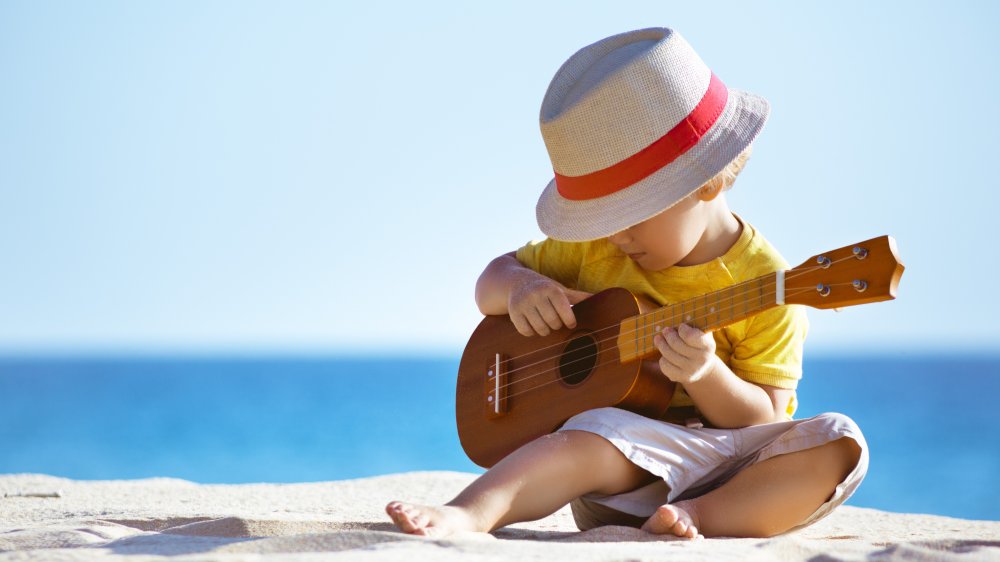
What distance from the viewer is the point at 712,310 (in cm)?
259

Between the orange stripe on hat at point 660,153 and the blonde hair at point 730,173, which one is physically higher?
the orange stripe on hat at point 660,153

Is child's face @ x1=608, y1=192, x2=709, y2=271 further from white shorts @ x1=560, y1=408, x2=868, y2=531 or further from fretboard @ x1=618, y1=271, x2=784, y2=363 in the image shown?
white shorts @ x1=560, y1=408, x2=868, y2=531

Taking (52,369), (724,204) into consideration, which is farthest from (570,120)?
(52,369)

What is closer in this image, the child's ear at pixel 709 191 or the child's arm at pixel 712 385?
the child's arm at pixel 712 385

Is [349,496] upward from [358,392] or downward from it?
downward

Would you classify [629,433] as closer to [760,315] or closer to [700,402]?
[700,402]

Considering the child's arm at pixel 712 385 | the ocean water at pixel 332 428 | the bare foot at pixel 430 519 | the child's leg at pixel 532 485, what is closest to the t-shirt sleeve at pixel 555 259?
the child's arm at pixel 712 385

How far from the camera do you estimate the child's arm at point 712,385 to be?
8.43 feet

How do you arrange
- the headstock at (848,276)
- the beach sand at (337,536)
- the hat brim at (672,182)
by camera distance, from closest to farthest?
the beach sand at (337,536) → the headstock at (848,276) → the hat brim at (672,182)

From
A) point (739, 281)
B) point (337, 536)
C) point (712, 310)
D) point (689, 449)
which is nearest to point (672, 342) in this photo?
point (712, 310)

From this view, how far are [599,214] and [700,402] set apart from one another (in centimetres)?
55

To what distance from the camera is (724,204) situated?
116 inches

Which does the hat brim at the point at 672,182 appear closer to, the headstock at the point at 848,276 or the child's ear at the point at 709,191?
the child's ear at the point at 709,191

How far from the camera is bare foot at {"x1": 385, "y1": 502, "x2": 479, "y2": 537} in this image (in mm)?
2258
